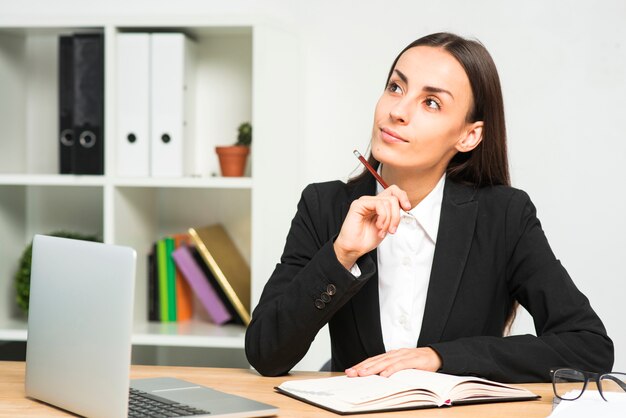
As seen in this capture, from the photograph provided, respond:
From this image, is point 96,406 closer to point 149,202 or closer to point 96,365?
point 96,365

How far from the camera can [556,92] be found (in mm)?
2717

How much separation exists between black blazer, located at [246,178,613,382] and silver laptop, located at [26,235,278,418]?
0.93ft

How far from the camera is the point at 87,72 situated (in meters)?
2.61

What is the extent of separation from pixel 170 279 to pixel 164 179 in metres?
0.36

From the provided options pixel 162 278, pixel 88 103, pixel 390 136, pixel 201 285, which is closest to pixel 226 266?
pixel 201 285

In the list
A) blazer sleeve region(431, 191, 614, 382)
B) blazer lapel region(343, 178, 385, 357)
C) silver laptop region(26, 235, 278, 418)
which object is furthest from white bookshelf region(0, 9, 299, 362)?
silver laptop region(26, 235, 278, 418)

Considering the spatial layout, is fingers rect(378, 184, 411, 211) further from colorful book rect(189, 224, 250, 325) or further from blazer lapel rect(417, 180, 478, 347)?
colorful book rect(189, 224, 250, 325)

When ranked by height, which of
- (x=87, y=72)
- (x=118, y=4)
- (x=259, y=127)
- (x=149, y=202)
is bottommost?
(x=149, y=202)

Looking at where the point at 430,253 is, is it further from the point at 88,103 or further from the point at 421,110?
the point at 88,103

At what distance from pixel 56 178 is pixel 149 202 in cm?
35

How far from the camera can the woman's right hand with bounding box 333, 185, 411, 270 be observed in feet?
4.93

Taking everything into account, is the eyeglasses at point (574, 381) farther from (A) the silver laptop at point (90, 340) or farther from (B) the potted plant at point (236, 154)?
(B) the potted plant at point (236, 154)

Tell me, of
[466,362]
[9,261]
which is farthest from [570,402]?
[9,261]

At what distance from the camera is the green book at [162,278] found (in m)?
2.76
